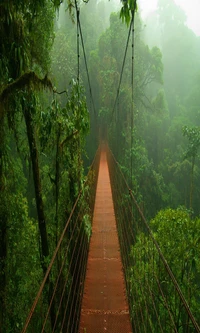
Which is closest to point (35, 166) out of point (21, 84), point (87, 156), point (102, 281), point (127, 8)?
point (87, 156)

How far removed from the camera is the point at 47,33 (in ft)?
7.60

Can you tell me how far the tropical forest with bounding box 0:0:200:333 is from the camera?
5.07 feet

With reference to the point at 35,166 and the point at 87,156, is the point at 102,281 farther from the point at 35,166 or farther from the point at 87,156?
the point at 87,156

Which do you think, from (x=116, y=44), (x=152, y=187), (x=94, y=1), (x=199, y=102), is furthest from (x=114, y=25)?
(x=199, y=102)

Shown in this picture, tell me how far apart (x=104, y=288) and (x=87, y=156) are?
1300 mm

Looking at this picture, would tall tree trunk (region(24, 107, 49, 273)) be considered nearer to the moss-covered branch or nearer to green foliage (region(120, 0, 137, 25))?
the moss-covered branch

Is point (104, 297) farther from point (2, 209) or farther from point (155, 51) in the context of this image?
point (155, 51)

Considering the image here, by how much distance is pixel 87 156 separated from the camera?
104 inches

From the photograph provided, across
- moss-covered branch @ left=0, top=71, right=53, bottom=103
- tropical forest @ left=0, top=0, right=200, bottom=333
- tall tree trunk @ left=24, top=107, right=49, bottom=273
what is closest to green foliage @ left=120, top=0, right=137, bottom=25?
tropical forest @ left=0, top=0, right=200, bottom=333

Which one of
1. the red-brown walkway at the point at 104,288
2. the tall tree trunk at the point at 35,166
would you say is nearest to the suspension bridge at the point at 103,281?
the red-brown walkway at the point at 104,288

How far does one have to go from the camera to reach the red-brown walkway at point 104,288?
4.36ft

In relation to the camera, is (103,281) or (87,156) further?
(87,156)

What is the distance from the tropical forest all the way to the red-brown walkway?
6 centimetres

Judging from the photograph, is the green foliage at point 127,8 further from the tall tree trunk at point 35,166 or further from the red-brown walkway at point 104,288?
the red-brown walkway at point 104,288
